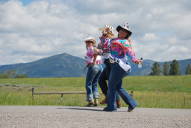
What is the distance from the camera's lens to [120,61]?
7.40m

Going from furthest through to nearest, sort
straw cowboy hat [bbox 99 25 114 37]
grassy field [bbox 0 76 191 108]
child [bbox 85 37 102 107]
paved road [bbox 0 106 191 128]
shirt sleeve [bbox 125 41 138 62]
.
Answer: grassy field [bbox 0 76 191 108] < child [bbox 85 37 102 107] < straw cowboy hat [bbox 99 25 114 37] < shirt sleeve [bbox 125 41 138 62] < paved road [bbox 0 106 191 128]

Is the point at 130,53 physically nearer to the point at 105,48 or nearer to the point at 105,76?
the point at 105,48

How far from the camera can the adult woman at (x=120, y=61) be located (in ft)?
24.2

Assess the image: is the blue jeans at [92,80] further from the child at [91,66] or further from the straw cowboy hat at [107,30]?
the straw cowboy hat at [107,30]

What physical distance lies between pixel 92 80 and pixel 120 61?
1723 mm

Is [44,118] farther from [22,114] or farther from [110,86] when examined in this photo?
[110,86]

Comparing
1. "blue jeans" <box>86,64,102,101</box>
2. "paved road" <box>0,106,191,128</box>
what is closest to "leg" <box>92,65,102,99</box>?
"blue jeans" <box>86,64,102,101</box>

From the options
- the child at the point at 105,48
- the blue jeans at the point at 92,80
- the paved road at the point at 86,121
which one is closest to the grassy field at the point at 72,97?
the blue jeans at the point at 92,80

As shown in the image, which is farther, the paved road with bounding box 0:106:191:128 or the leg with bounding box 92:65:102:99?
the leg with bounding box 92:65:102:99

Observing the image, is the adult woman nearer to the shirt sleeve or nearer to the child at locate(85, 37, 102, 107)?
the shirt sleeve

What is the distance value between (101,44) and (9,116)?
2.95 m

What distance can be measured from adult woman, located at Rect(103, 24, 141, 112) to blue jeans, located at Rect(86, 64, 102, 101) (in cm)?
130

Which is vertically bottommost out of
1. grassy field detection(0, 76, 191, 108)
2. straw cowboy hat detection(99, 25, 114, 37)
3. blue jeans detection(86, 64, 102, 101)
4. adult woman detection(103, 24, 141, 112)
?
grassy field detection(0, 76, 191, 108)

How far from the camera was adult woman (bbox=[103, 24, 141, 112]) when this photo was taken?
24.2 feet
